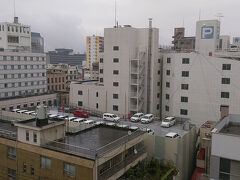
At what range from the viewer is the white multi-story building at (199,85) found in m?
47.1

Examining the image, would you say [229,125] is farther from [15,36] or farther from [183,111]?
[15,36]

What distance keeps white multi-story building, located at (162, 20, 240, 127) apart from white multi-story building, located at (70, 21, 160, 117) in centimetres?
311

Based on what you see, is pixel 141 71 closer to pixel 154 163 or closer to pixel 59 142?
pixel 154 163

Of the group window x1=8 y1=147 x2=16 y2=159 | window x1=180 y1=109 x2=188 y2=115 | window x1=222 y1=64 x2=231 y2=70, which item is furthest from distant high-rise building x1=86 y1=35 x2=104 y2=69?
window x1=8 y1=147 x2=16 y2=159

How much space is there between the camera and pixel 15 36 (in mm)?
81562

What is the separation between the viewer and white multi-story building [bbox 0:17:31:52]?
7900 centimetres

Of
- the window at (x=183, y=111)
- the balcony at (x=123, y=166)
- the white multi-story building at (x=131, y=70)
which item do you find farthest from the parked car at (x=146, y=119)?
the balcony at (x=123, y=166)

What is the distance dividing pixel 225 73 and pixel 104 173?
33.1m

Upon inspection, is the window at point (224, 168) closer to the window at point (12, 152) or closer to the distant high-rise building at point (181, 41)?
the window at point (12, 152)

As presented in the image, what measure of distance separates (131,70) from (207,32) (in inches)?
845

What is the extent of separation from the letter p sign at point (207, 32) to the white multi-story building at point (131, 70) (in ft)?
46.0

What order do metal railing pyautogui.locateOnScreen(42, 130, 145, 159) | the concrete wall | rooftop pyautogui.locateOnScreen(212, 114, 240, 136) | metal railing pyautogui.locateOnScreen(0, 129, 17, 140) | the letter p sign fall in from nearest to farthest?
metal railing pyautogui.locateOnScreen(42, 130, 145, 159)
rooftop pyautogui.locateOnScreen(212, 114, 240, 136)
metal railing pyautogui.locateOnScreen(0, 129, 17, 140)
the concrete wall
the letter p sign

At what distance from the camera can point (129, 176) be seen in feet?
82.0

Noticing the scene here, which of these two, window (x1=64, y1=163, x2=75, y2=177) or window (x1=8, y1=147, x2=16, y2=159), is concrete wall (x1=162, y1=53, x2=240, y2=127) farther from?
window (x1=8, y1=147, x2=16, y2=159)
